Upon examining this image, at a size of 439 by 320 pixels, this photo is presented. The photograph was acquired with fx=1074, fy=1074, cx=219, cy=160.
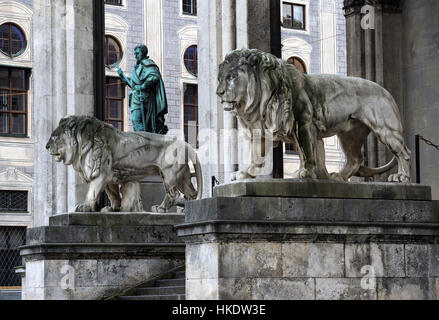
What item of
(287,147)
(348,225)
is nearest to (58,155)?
(348,225)

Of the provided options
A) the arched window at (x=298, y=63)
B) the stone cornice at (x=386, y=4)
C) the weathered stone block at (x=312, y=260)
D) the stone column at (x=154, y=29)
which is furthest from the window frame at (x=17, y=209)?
the weathered stone block at (x=312, y=260)

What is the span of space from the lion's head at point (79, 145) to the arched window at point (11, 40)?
2932cm

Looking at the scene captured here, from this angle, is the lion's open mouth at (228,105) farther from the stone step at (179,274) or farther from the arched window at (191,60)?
the arched window at (191,60)

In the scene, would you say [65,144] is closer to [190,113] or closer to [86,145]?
[86,145]

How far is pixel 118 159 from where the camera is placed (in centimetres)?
2020

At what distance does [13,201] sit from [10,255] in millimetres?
2934

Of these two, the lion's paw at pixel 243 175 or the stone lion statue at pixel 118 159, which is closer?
the lion's paw at pixel 243 175

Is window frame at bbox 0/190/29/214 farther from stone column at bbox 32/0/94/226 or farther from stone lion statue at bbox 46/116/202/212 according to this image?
stone lion statue at bbox 46/116/202/212

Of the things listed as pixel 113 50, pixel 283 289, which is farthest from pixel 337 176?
pixel 113 50

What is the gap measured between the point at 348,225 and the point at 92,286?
6.72 metres

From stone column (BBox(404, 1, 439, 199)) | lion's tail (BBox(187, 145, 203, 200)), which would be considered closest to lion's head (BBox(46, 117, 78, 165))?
lion's tail (BBox(187, 145, 203, 200))

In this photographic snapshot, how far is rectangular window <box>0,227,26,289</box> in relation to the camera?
4456 centimetres

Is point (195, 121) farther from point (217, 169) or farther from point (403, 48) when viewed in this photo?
point (217, 169)

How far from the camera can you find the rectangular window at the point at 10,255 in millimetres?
44562
